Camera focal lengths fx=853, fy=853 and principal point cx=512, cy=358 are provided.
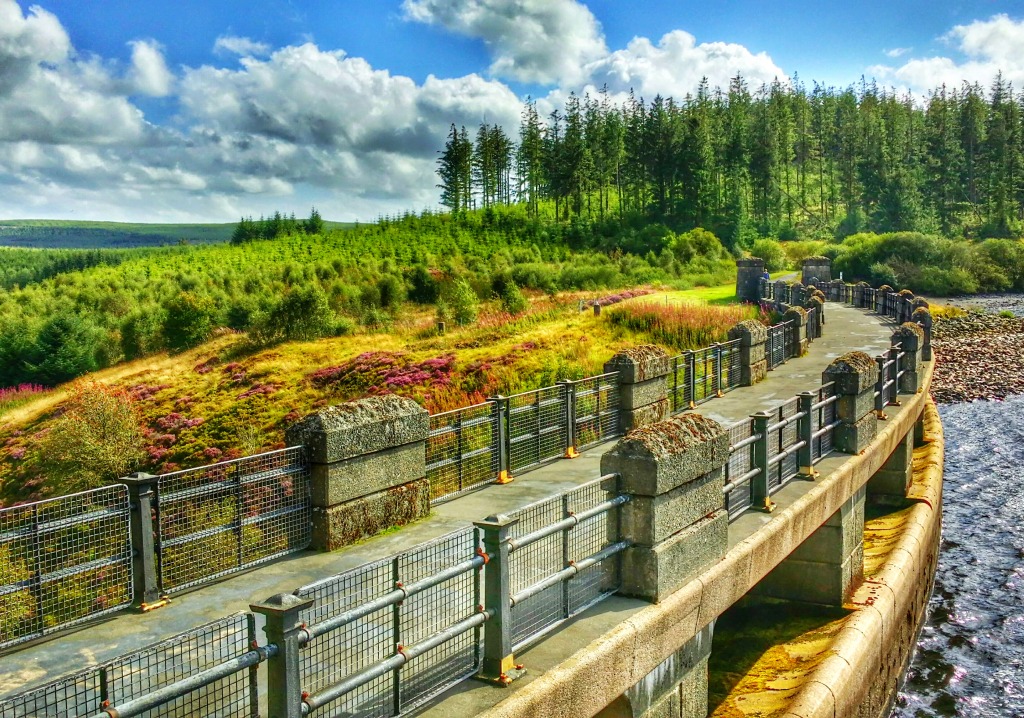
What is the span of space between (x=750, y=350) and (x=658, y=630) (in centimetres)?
1263

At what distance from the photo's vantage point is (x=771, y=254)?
70.6 m

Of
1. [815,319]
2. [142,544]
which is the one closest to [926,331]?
[815,319]

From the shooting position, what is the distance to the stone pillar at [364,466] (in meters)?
8.00

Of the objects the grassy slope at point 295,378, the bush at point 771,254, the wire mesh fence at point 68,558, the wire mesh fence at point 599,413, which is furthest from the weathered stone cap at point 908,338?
the bush at point 771,254

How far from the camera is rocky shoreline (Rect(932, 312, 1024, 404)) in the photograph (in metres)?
32.4

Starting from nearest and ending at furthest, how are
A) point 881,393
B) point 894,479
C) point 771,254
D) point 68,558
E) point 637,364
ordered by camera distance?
point 68,558
point 637,364
point 881,393
point 894,479
point 771,254

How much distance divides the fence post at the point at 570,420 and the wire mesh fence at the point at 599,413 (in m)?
0.34

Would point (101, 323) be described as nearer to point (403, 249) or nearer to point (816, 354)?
point (403, 249)

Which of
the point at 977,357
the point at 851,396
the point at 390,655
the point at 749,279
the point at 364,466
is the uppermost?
the point at 749,279

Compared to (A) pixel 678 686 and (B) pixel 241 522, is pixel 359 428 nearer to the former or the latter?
(B) pixel 241 522

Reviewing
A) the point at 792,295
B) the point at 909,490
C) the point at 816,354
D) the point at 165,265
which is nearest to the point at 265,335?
the point at 792,295

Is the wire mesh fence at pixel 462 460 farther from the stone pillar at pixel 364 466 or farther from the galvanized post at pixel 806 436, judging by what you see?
the galvanized post at pixel 806 436

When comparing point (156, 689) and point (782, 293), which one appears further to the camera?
point (782, 293)

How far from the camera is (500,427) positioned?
10.7 meters
